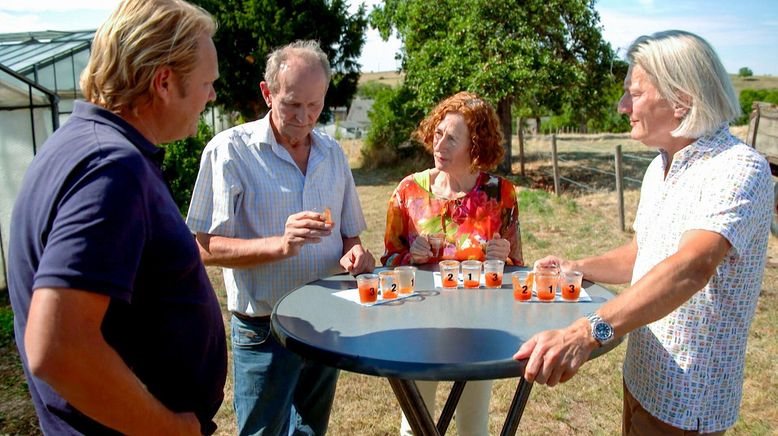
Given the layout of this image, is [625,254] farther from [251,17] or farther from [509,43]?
[251,17]

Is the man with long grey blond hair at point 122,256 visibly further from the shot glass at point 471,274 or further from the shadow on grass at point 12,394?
the shadow on grass at point 12,394

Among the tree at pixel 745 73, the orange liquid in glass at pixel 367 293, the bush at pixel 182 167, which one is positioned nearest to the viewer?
the orange liquid in glass at pixel 367 293

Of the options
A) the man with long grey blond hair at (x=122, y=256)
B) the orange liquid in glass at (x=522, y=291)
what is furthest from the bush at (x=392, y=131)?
the man with long grey blond hair at (x=122, y=256)

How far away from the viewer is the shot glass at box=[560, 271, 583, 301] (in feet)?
7.34

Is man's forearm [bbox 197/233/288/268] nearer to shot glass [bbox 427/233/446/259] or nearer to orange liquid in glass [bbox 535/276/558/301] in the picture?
shot glass [bbox 427/233/446/259]

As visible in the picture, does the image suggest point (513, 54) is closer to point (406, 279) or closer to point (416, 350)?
point (406, 279)

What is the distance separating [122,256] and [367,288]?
1.15m

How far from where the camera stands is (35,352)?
114 cm

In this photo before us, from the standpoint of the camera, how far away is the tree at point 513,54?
42.6 feet

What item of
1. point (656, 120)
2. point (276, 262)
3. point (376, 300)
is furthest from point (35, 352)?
point (656, 120)

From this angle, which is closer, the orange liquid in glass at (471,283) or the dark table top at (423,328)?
the dark table top at (423,328)

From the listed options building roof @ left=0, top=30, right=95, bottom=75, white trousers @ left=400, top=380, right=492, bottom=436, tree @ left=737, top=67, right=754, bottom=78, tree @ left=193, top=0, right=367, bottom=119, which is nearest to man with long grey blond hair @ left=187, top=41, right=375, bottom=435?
white trousers @ left=400, top=380, right=492, bottom=436

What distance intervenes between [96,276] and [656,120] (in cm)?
165

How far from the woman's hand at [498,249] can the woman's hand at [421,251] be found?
0.90 feet
